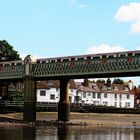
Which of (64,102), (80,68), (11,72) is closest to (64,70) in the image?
(80,68)

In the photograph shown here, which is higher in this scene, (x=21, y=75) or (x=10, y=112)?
(x=21, y=75)

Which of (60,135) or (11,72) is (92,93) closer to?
(11,72)

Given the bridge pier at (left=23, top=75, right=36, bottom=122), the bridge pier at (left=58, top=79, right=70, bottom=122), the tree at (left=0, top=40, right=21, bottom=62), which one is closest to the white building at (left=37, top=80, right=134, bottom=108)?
the tree at (left=0, top=40, right=21, bottom=62)

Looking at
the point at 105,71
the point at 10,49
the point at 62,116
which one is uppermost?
the point at 10,49

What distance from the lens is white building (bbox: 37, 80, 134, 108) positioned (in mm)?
165500

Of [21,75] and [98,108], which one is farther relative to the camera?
[98,108]

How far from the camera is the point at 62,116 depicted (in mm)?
108062

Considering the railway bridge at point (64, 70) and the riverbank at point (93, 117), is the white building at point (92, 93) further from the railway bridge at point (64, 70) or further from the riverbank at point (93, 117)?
the railway bridge at point (64, 70)

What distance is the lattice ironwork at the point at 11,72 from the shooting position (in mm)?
108125

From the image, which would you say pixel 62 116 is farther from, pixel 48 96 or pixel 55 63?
pixel 48 96

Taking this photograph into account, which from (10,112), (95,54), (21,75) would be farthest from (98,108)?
(95,54)

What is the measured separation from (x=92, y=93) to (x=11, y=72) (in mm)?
72344

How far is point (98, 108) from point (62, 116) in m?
32.2

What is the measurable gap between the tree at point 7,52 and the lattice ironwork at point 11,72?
103ft
